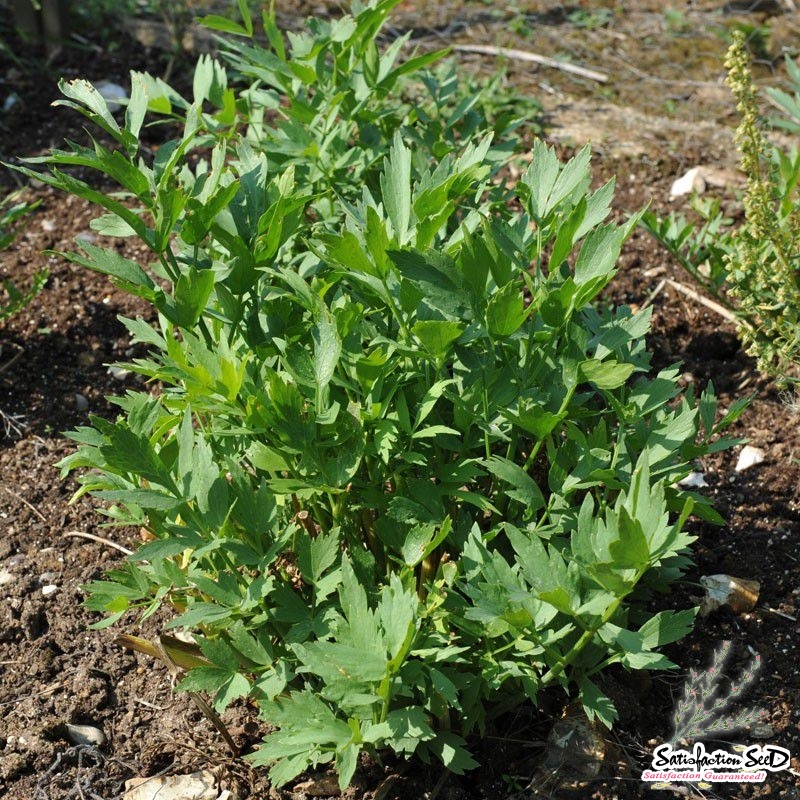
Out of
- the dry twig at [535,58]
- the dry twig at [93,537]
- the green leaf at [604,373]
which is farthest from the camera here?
the dry twig at [535,58]

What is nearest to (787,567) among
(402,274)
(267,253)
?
(402,274)

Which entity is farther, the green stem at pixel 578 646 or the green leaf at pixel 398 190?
the green leaf at pixel 398 190

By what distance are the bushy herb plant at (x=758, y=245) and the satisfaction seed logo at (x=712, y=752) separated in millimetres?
811

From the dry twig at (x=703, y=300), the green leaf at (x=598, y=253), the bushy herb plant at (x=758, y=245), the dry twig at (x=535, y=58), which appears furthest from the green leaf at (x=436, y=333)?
the dry twig at (x=535, y=58)

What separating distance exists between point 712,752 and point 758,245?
4.07 feet

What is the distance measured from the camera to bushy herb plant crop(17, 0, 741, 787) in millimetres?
1581

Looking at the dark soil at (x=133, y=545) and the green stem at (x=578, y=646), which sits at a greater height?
the green stem at (x=578, y=646)

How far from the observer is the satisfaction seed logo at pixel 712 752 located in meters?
1.83

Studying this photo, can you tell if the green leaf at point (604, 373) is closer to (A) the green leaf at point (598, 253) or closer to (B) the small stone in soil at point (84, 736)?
(A) the green leaf at point (598, 253)

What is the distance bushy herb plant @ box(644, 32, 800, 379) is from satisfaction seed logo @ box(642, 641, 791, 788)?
31.9 inches

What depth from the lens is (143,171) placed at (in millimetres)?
1829

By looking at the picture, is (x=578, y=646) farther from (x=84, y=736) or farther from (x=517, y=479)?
(x=84, y=736)

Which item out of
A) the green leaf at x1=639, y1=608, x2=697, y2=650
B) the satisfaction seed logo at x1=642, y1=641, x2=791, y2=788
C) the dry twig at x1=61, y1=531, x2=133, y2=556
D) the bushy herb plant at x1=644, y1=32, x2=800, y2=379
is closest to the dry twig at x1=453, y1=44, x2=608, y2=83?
the bushy herb plant at x1=644, y1=32, x2=800, y2=379

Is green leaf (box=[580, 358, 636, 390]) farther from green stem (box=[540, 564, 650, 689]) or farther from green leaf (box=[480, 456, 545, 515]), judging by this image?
green stem (box=[540, 564, 650, 689])
